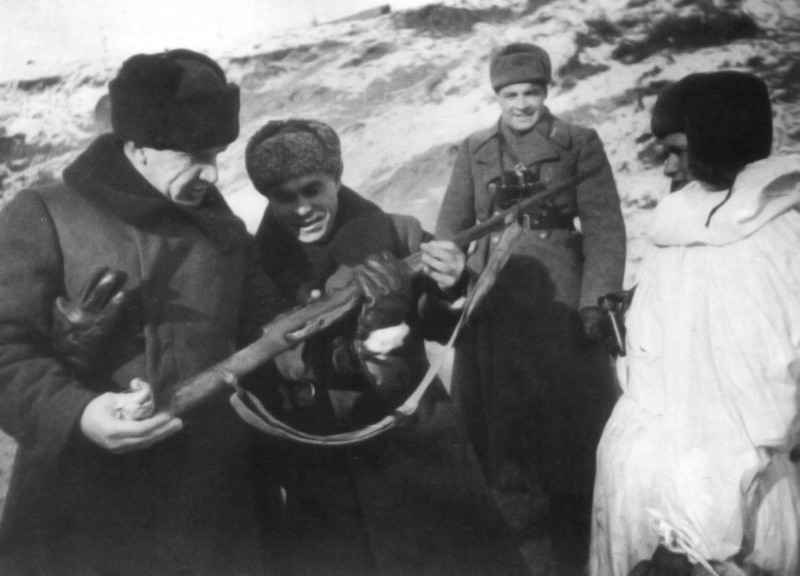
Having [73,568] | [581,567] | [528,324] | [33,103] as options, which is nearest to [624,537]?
[581,567]

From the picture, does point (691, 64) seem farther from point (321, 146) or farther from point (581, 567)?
point (581, 567)

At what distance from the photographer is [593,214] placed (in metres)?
2.19

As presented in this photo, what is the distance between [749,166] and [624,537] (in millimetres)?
774

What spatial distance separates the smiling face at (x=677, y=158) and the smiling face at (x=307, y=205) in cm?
73

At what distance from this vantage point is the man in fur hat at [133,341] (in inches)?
64.5

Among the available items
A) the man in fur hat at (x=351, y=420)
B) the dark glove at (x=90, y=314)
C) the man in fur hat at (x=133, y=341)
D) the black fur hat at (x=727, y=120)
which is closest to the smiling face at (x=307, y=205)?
the man in fur hat at (x=351, y=420)

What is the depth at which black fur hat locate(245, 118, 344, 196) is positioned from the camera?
1.95 metres

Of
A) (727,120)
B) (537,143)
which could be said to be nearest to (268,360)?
(537,143)

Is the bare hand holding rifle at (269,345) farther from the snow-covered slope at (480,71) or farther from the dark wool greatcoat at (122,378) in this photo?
the snow-covered slope at (480,71)

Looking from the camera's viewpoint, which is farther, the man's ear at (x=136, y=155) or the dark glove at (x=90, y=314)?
the man's ear at (x=136, y=155)

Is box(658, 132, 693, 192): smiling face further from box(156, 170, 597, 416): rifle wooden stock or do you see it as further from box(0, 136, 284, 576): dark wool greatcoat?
box(0, 136, 284, 576): dark wool greatcoat

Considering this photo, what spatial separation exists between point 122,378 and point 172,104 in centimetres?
55

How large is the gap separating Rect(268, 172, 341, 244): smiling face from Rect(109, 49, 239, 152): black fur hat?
0.18m

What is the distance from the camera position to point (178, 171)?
70.2 inches
